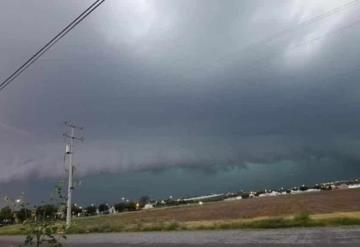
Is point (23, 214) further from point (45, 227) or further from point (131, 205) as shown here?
point (131, 205)

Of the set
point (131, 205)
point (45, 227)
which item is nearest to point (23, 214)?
point (45, 227)

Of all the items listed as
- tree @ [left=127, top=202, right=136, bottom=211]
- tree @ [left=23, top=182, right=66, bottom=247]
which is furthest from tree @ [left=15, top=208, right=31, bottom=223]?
tree @ [left=127, top=202, right=136, bottom=211]

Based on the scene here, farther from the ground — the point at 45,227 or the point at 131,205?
the point at 131,205

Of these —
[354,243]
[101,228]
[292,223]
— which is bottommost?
[354,243]

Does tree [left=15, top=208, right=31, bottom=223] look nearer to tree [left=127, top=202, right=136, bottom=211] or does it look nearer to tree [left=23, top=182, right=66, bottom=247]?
tree [left=23, top=182, right=66, bottom=247]

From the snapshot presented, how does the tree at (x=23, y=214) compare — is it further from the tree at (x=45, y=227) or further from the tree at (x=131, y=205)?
the tree at (x=131, y=205)

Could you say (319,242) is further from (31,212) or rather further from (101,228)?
(101,228)

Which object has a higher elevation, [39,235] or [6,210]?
[6,210]

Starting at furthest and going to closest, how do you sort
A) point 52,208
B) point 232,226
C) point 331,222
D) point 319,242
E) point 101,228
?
point 101,228 → point 232,226 → point 331,222 → point 319,242 → point 52,208

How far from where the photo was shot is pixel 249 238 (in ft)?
97.9

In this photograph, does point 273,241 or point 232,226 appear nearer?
point 273,241

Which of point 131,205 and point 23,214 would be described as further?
point 131,205

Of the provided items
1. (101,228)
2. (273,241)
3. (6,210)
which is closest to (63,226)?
(6,210)

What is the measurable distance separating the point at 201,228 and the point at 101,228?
17457 millimetres
